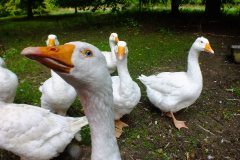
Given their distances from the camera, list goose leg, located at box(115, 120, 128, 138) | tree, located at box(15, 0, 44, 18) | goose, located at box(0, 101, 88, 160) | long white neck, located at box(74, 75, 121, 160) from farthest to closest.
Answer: tree, located at box(15, 0, 44, 18), goose leg, located at box(115, 120, 128, 138), goose, located at box(0, 101, 88, 160), long white neck, located at box(74, 75, 121, 160)

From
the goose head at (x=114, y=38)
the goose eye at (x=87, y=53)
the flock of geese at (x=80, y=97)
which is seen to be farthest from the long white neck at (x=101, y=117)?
the goose head at (x=114, y=38)

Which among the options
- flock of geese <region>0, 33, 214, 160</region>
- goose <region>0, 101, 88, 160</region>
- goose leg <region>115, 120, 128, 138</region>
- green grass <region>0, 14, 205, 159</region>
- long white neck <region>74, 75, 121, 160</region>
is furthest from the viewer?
green grass <region>0, 14, 205, 159</region>

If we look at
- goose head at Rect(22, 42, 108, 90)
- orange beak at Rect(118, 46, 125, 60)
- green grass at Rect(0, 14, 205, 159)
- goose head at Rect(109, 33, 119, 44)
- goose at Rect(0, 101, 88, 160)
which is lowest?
green grass at Rect(0, 14, 205, 159)

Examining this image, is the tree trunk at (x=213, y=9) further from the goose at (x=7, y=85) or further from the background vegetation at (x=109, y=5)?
the goose at (x=7, y=85)

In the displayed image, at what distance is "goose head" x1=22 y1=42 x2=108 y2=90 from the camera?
2.01 m

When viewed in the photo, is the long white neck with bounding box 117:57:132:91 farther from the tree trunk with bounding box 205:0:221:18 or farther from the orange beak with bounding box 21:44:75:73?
the tree trunk with bounding box 205:0:221:18

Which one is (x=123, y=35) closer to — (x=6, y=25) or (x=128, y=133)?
(x=6, y=25)

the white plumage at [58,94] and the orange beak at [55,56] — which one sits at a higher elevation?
the orange beak at [55,56]

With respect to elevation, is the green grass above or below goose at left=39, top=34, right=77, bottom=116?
below

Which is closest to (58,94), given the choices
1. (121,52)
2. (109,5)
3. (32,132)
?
(32,132)

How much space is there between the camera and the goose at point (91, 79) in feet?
6.66

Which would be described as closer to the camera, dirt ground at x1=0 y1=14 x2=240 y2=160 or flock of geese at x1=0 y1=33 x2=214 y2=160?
flock of geese at x1=0 y1=33 x2=214 y2=160

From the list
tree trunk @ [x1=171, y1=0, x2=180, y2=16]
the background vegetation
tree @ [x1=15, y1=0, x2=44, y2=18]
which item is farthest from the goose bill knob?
tree @ [x1=15, y1=0, x2=44, y2=18]

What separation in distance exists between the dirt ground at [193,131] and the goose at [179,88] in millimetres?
234
